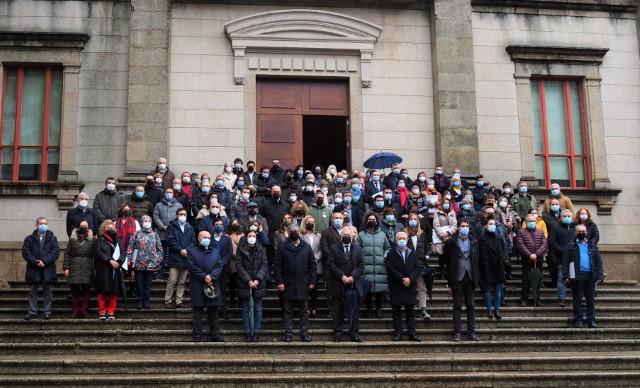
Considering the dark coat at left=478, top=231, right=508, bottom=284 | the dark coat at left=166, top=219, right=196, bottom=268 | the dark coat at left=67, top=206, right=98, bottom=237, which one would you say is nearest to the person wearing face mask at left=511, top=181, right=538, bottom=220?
the dark coat at left=478, top=231, right=508, bottom=284

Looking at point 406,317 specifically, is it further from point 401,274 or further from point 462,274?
point 462,274

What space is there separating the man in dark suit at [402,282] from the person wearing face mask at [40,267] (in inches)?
235

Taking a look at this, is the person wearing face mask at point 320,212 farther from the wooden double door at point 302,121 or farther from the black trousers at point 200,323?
the wooden double door at point 302,121

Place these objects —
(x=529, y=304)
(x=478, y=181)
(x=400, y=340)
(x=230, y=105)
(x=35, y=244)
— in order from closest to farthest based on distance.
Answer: (x=400, y=340) < (x=35, y=244) < (x=529, y=304) < (x=478, y=181) < (x=230, y=105)

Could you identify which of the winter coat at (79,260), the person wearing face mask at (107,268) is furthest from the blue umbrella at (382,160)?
the winter coat at (79,260)

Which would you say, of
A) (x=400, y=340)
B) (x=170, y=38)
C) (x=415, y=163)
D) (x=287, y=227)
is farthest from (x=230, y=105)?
(x=400, y=340)

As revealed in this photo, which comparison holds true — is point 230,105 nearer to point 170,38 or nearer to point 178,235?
point 170,38

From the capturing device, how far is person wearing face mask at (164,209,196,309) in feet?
49.2

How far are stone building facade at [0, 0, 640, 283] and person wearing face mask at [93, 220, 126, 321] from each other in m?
4.64

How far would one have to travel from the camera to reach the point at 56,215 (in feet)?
64.0

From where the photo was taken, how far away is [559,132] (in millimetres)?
22016

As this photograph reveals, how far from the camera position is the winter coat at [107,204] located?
1656 centimetres

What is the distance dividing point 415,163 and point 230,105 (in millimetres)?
4855

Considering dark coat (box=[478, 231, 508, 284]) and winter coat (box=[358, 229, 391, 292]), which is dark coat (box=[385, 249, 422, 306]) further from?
dark coat (box=[478, 231, 508, 284])
